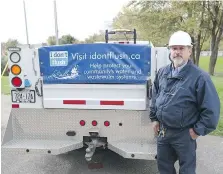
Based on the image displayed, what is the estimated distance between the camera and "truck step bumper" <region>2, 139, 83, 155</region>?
3.96 meters

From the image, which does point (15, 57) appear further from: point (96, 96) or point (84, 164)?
point (84, 164)

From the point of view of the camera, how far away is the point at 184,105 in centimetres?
306

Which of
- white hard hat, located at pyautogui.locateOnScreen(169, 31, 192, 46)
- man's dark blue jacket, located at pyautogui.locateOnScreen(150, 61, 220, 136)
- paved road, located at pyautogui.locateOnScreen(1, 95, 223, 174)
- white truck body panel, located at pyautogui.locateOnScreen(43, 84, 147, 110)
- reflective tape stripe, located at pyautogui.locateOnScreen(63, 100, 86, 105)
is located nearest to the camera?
man's dark blue jacket, located at pyautogui.locateOnScreen(150, 61, 220, 136)

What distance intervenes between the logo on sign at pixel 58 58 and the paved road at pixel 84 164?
63.6 inches

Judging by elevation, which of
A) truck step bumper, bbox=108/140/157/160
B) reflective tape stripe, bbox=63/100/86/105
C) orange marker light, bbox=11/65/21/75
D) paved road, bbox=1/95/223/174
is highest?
orange marker light, bbox=11/65/21/75

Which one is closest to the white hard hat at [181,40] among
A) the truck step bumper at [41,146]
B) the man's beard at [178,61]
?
the man's beard at [178,61]

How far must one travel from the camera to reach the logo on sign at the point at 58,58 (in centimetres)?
396

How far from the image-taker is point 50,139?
4238 mm

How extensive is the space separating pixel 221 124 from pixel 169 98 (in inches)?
154

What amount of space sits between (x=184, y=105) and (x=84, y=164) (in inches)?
87.2

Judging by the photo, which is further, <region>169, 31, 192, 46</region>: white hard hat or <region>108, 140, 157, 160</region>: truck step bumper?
<region>108, 140, 157, 160</region>: truck step bumper

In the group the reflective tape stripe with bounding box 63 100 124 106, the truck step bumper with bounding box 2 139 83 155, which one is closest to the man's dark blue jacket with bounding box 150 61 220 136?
the reflective tape stripe with bounding box 63 100 124 106

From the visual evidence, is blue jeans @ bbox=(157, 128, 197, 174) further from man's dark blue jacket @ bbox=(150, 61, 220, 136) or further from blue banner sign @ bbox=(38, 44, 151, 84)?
blue banner sign @ bbox=(38, 44, 151, 84)

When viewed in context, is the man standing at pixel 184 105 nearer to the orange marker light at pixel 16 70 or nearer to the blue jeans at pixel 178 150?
the blue jeans at pixel 178 150
